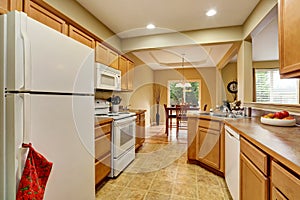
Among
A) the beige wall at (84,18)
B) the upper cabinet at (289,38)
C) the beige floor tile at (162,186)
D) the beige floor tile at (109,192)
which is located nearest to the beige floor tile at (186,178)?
the beige floor tile at (162,186)

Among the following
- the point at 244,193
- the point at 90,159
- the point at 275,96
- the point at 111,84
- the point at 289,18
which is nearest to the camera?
the point at 289,18

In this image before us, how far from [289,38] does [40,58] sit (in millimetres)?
1809

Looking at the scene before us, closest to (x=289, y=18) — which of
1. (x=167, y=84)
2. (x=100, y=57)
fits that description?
(x=100, y=57)

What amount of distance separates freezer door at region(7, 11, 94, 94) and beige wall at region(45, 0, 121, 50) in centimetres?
109

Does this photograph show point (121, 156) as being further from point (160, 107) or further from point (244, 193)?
point (160, 107)

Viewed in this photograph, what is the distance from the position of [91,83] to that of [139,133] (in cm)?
217

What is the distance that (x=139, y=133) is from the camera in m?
3.59

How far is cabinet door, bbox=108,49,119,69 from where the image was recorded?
2984mm

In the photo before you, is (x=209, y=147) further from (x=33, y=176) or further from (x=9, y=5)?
(x=9, y=5)

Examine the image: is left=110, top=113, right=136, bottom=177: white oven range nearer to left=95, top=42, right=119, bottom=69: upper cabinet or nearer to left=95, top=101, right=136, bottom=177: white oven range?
left=95, top=101, right=136, bottom=177: white oven range

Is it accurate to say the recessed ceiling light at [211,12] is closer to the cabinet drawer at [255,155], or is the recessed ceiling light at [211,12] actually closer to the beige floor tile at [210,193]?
the cabinet drawer at [255,155]

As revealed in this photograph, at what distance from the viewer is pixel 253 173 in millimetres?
1195

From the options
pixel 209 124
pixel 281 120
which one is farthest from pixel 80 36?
pixel 281 120

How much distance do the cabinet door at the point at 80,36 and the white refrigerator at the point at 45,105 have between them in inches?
29.7
